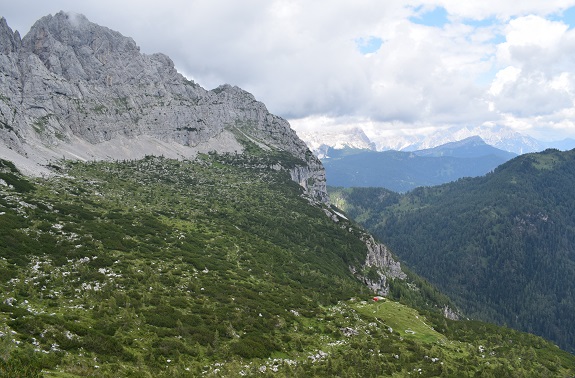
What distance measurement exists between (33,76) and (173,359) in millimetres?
183862

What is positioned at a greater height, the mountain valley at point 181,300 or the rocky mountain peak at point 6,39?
the rocky mountain peak at point 6,39

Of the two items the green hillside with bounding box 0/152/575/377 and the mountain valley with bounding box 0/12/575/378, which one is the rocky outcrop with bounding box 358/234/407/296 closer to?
the mountain valley with bounding box 0/12/575/378

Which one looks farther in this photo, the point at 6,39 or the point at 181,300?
the point at 6,39

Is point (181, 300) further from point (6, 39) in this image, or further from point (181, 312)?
point (6, 39)

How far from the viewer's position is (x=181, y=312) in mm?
40906

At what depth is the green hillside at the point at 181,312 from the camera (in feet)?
96.6

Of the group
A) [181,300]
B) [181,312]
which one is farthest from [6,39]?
[181,312]

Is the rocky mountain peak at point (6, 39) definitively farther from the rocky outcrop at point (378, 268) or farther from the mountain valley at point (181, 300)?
the rocky outcrop at point (378, 268)

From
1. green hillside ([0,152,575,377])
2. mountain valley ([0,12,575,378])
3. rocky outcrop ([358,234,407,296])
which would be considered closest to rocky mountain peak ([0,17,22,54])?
mountain valley ([0,12,575,378])

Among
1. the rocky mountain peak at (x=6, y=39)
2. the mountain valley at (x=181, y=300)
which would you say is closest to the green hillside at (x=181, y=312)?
the mountain valley at (x=181, y=300)

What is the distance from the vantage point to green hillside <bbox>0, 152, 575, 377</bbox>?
29.4 metres

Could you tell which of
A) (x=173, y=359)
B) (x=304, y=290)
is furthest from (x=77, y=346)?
(x=304, y=290)

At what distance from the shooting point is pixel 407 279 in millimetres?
195500

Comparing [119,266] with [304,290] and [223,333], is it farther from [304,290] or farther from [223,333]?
[304,290]
